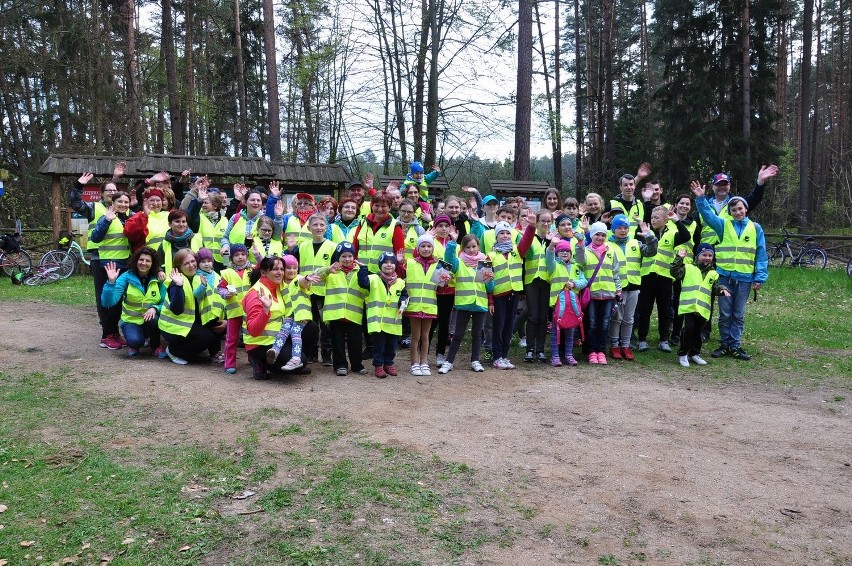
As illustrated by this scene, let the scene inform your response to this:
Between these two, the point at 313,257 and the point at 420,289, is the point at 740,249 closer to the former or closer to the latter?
the point at 420,289

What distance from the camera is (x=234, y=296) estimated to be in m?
7.64

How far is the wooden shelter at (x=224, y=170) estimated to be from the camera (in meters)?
15.5

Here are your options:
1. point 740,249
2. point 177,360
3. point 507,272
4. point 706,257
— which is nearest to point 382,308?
point 507,272

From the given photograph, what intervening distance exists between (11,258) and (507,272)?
1351 centimetres

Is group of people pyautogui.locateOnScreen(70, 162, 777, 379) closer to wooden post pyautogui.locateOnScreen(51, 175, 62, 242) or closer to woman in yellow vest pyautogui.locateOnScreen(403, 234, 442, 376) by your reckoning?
woman in yellow vest pyautogui.locateOnScreen(403, 234, 442, 376)

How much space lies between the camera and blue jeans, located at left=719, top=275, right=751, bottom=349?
898 centimetres

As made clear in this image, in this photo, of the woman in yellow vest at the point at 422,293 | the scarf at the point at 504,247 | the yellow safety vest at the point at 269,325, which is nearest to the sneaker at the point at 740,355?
the scarf at the point at 504,247

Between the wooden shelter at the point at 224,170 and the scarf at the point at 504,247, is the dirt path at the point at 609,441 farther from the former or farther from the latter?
the wooden shelter at the point at 224,170

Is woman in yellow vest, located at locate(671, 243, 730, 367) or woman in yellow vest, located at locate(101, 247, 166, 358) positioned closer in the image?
woman in yellow vest, located at locate(101, 247, 166, 358)

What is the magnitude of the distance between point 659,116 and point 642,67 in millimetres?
7804

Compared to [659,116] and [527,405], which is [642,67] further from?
[527,405]

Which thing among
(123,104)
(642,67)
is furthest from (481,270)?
(642,67)

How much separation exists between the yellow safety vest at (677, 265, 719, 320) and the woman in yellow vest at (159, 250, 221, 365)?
601 cm

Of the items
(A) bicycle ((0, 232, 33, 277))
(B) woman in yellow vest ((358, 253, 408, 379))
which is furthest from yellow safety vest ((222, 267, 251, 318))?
(A) bicycle ((0, 232, 33, 277))
